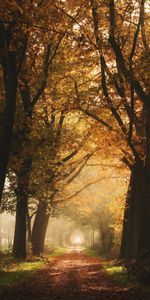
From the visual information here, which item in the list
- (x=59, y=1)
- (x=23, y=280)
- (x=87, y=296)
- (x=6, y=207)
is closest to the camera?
(x=87, y=296)

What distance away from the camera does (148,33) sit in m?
20.9

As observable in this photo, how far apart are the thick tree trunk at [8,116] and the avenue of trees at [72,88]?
0.12ft

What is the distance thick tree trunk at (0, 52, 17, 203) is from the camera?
611 inches

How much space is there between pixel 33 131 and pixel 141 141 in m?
6.11

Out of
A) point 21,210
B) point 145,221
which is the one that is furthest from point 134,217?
point 145,221

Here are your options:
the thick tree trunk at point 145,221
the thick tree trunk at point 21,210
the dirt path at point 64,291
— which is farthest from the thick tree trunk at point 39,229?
the thick tree trunk at point 145,221

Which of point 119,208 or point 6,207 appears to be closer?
point 6,207

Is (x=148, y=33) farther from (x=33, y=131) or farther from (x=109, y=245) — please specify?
(x=109, y=245)

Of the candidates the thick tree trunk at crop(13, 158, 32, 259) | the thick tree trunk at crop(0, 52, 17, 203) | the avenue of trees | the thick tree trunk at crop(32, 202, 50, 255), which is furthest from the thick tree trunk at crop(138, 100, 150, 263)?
the thick tree trunk at crop(32, 202, 50, 255)

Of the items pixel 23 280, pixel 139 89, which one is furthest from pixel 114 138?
pixel 23 280

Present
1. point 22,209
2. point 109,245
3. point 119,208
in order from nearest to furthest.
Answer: point 22,209
point 119,208
point 109,245

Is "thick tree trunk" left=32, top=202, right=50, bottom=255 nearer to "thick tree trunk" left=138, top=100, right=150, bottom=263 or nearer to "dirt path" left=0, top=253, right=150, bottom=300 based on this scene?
"dirt path" left=0, top=253, right=150, bottom=300

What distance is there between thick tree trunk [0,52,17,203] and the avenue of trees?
4cm

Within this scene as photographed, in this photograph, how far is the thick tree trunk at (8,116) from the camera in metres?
15.5
